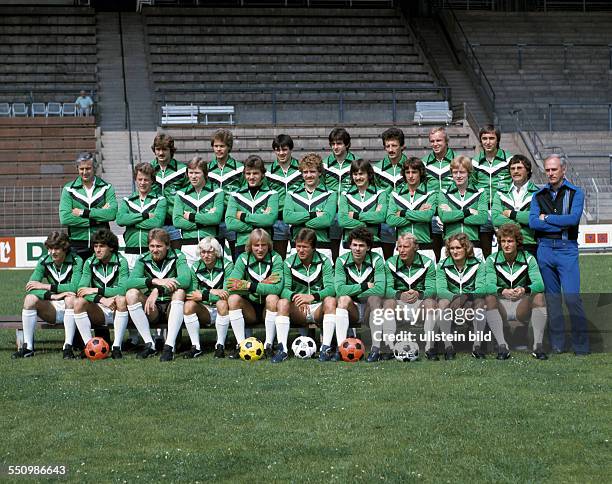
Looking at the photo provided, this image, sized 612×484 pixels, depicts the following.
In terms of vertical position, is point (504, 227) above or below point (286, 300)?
above

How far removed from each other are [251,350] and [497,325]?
7.00ft

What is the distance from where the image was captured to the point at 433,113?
2667 cm

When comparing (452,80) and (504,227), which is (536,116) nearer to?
(452,80)

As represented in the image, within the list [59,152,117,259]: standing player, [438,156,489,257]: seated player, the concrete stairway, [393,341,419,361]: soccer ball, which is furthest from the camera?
the concrete stairway

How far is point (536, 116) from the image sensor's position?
2894 cm

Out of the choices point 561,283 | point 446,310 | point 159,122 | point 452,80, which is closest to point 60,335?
point 446,310

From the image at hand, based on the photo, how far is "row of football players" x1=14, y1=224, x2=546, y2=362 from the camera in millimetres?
8617

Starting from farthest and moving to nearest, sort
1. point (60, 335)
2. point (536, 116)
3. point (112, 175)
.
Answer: point (536, 116)
point (112, 175)
point (60, 335)

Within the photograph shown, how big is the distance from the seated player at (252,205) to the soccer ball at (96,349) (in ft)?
5.19

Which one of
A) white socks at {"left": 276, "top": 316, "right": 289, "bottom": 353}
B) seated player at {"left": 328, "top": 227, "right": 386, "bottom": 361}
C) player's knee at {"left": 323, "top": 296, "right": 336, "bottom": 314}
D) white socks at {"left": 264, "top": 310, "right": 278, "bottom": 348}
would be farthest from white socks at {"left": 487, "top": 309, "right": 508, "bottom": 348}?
white socks at {"left": 264, "top": 310, "right": 278, "bottom": 348}

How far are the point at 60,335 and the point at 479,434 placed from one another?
611 centimetres

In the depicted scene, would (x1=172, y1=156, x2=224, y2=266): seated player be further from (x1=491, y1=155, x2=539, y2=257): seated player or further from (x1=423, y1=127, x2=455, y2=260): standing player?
(x1=491, y1=155, x2=539, y2=257): seated player

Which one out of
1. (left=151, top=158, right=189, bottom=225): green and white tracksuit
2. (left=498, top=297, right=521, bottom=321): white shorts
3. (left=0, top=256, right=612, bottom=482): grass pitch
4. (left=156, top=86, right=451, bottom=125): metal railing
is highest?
(left=156, top=86, right=451, bottom=125): metal railing

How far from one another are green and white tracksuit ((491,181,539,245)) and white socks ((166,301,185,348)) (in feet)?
9.85
